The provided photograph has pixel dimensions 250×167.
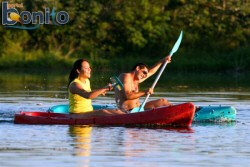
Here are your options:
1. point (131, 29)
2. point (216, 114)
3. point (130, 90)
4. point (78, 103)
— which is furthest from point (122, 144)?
point (131, 29)

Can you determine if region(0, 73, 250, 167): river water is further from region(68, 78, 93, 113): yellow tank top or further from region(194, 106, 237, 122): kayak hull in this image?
region(68, 78, 93, 113): yellow tank top

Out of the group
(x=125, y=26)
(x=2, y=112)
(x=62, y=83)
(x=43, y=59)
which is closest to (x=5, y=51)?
(x=43, y=59)

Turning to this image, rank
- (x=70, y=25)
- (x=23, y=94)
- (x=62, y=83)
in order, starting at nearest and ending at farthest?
(x=23, y=94)
(x=62, y=83)
(x=70, y=25)

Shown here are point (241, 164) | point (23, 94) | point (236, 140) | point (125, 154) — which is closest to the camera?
point (241, 164)

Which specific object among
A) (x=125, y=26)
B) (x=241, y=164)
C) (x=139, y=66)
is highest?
(x=125, y=26)

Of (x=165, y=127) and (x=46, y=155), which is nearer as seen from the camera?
(x=46, y=155)

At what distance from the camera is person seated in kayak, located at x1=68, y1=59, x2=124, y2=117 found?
14.7 m

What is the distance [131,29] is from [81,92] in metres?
24.5

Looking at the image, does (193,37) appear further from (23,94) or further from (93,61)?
(23,94)

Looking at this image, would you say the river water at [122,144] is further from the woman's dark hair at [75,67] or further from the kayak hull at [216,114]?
the woman's dark hair at [75,67]

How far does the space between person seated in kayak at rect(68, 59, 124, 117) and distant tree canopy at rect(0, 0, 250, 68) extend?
75.0 feet

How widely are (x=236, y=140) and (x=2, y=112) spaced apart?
19.1 feet

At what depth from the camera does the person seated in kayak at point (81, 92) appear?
1473 centimetres

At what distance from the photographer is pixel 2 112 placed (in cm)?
1759
